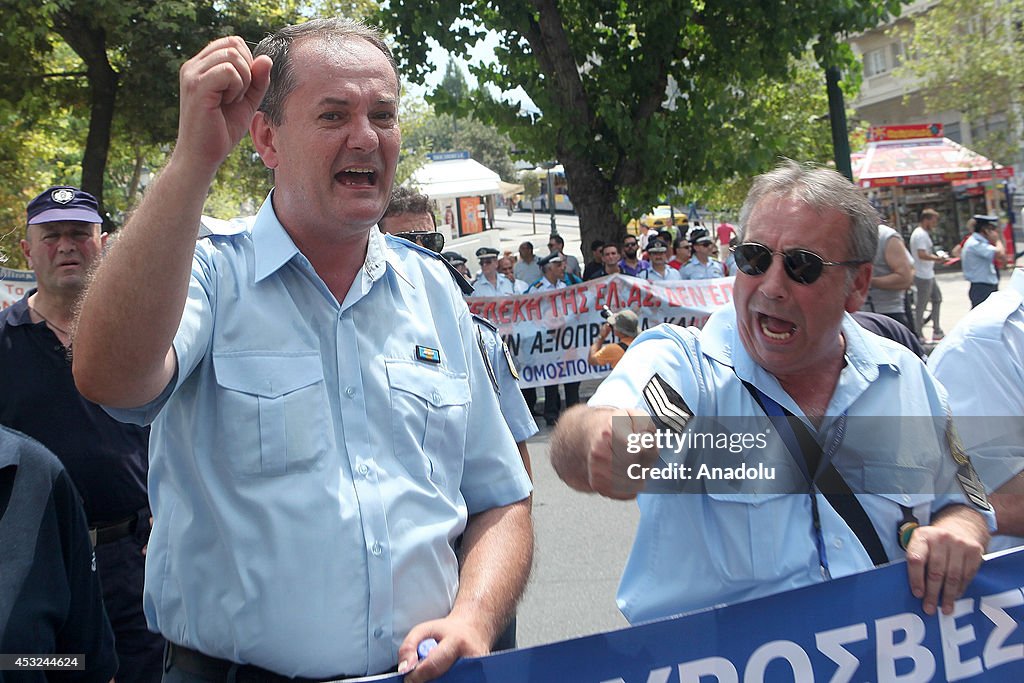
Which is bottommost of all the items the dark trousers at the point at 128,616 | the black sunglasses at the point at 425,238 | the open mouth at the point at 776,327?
the dark trousers at the point at 128,616

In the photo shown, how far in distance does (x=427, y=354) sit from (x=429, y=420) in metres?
0.16

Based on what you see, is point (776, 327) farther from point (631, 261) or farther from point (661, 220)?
point (661, 220)

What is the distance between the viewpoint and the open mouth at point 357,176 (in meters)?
2.14

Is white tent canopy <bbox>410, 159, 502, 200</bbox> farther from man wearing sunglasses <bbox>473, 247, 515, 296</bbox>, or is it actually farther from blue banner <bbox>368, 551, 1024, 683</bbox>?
blue banner <bbox>368, 551, 1024, 683</bbox>

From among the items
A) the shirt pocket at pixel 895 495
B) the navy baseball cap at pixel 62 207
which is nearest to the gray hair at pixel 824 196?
the shirt pocket at pixel 895 495

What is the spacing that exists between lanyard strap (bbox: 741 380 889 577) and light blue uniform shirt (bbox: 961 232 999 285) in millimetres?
13005

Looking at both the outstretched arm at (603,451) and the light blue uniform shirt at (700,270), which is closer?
the outstretched arm at (603,451)

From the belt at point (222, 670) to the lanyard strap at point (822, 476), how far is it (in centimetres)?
96

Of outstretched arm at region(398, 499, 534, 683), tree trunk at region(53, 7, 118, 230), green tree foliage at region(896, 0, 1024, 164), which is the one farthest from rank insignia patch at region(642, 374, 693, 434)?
green tree foliage at region(896, 0, 1024, 164)

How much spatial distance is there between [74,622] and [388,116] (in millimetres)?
1333

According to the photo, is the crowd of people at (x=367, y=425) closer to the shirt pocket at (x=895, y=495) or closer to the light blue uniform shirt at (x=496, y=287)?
the shirt pocket at (x=895, y=495)

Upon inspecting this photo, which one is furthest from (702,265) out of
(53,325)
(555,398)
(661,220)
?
(661,220)

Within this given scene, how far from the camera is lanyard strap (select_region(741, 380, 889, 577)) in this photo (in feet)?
7.11

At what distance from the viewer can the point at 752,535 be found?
85.7 inches
